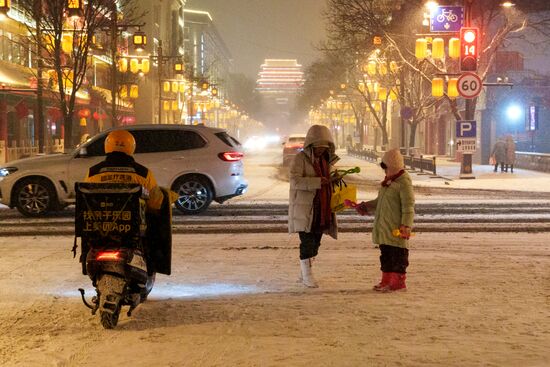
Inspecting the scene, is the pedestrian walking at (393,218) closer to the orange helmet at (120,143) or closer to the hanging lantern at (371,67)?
the orange helmet at (120,143)

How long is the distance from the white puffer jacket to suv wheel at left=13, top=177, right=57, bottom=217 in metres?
8.71

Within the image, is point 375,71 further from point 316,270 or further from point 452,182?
point 316,270

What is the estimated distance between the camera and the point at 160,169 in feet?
50.2

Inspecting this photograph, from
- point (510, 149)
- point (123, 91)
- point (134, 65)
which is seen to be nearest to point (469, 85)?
point (510, 149)

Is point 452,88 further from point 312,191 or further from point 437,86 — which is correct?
point 312,191

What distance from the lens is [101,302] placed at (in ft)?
20.9

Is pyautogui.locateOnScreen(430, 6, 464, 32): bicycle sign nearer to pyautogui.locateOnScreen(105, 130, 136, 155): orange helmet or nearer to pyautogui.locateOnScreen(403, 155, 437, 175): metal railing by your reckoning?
pyautogui.locateOnScreen(403, 155, 437, 175): metal railing

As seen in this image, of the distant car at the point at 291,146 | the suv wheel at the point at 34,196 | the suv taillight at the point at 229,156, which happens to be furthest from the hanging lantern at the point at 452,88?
the suv wheel at the point at 34,196

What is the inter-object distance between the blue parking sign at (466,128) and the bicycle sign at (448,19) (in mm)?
3527

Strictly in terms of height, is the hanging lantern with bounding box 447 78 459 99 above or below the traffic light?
below

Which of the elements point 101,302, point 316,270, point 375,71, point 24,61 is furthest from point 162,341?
point 24,61

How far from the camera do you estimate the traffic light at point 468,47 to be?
1059 inches

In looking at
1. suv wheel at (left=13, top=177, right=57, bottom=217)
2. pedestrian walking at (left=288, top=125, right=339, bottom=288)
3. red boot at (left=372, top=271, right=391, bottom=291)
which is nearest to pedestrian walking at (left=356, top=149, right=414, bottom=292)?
red boot at (left=372, top=271, right=391, bottom=291)

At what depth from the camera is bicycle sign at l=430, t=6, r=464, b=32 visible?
2814 centimetres
